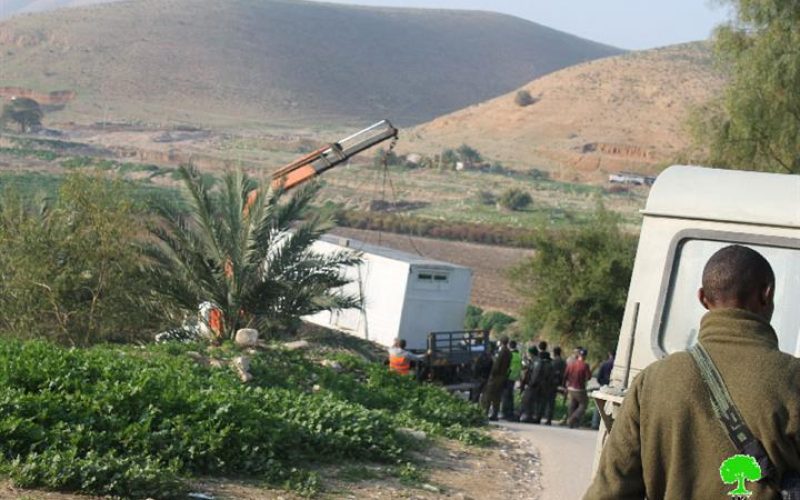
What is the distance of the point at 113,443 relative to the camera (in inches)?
363

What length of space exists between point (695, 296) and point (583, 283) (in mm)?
27390

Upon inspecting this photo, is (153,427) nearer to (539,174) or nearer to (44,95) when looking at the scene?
(539,174)

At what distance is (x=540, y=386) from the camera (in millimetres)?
21578

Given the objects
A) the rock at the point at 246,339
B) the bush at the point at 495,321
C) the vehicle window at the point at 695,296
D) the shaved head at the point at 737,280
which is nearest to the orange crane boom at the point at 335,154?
the bush at the point at 495,321

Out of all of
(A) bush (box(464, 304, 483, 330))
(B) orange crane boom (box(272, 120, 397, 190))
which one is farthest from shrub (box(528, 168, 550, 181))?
(B) orange crane boom (box(272, 120, 397, 190))

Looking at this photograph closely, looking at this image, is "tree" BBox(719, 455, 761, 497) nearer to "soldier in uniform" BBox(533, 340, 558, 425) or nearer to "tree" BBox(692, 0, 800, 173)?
"soldier in uniform" BBox(533, 340, 558, 425)

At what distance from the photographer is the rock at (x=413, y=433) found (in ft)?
42.9

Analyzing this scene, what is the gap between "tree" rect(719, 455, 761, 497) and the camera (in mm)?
4156

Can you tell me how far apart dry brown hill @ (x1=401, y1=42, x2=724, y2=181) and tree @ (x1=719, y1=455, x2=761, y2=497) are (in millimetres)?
103658

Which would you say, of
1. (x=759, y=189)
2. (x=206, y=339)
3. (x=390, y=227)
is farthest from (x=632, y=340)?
(x=390, y=227)

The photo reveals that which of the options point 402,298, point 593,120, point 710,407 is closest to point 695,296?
point 710,407

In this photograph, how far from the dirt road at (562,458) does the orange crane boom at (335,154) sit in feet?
45.5

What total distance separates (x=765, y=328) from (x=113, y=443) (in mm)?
5899

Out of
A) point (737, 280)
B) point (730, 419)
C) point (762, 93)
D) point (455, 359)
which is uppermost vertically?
point (762, 93)
